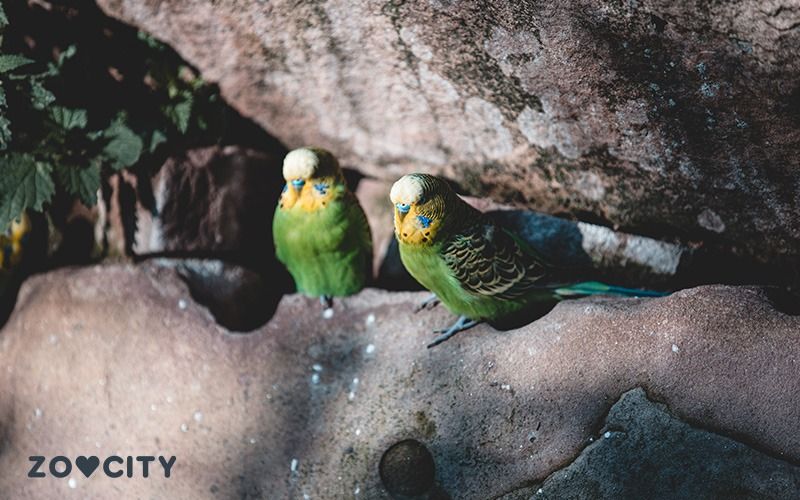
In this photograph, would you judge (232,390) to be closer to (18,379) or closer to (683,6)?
(18,379)

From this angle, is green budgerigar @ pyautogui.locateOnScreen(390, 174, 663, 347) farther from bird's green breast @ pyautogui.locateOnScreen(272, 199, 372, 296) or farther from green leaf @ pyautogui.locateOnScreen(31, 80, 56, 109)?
green leaf @ pyautogui.locateOnScreen(31, 80, 56, 109)

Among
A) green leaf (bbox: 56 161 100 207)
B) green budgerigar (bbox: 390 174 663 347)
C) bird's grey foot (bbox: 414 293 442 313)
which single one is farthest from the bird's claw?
green leaf (bbox: 56 161 100 207)

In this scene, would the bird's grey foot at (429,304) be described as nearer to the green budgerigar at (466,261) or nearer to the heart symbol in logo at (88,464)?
the green budgerigar at (466,261)

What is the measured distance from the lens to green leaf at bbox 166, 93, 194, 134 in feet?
12.0

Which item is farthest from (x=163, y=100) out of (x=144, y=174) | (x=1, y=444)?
(x=1, y=444)

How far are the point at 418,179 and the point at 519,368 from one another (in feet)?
2.52

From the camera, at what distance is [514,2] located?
2.87 metres

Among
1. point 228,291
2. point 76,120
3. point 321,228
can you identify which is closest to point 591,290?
point 321,228

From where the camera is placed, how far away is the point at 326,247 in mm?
3389

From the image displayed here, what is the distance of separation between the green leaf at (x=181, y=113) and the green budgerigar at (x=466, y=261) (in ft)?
3.98

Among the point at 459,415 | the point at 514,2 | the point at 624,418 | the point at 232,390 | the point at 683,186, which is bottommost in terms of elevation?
the point at 232,390

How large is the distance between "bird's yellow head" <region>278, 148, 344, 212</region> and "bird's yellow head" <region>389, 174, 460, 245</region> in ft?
1.43

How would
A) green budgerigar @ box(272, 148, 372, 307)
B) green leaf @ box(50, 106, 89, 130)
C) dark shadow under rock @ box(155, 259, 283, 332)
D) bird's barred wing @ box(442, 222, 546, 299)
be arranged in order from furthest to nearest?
dark shadow under rock @ box(155, 259, 283, 332), green leaf @ box(50, 106, 89, 130), green budgerigar @ box(272, 148, 372, 307), bird's barred wing @ box(442, 222, 546, 299)

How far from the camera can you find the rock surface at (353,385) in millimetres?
2717
